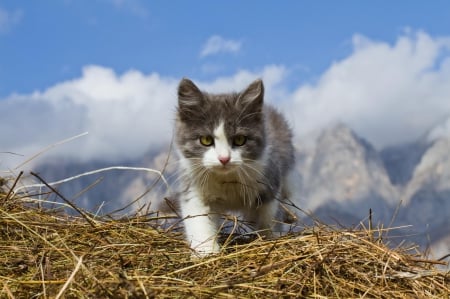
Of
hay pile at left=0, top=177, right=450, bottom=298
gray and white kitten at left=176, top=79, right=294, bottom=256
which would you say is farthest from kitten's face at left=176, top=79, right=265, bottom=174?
hay pile at left=0, top=177, right=450, bottom=298

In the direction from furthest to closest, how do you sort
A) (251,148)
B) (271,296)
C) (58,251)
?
(251,148), (58,251), (271,296)

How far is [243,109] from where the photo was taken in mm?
3992

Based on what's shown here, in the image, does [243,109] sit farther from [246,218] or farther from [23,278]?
[23,278]

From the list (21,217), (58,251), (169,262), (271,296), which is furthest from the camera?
(21,217)

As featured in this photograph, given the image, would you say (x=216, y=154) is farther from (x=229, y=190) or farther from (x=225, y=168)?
(x=229, y=190)

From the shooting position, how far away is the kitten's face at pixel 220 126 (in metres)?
3.82

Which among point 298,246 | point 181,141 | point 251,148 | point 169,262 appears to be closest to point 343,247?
point 298,246

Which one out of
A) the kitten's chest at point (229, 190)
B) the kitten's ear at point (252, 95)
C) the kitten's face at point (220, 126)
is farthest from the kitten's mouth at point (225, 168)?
the kitten's ear at point (252, 95)

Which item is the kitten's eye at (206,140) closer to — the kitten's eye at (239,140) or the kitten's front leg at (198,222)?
the kitten's eye at (239,140)

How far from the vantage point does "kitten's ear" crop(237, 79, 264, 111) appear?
4.05 meters

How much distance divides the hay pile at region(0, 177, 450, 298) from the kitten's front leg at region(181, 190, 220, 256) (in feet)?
1.18

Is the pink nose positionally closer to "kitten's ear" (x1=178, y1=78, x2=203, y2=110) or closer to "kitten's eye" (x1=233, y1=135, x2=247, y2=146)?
"kitten's eye" (x1=233, y1=135, x2=247, y2=146)

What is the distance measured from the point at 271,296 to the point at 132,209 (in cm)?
181

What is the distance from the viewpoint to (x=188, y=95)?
4.06 meters
